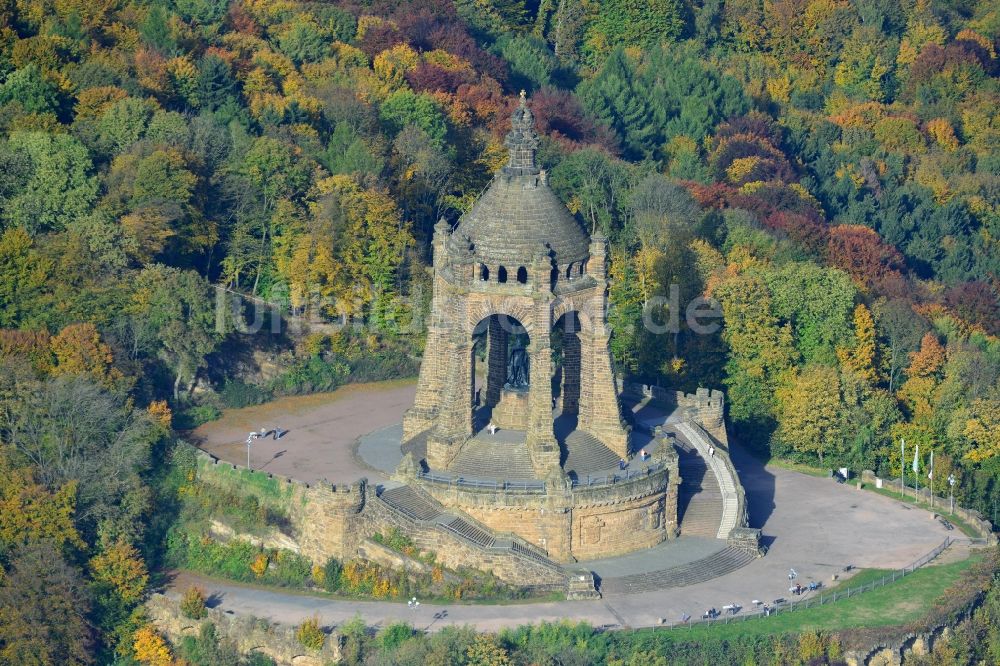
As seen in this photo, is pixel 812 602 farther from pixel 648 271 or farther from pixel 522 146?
pixel 648 271

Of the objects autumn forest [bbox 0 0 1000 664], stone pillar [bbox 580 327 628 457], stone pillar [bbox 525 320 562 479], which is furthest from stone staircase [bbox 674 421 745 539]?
stone pillar [bbox 525 320 562 479]

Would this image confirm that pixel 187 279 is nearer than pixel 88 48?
Yes

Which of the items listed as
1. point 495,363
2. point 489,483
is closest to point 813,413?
point 495,363

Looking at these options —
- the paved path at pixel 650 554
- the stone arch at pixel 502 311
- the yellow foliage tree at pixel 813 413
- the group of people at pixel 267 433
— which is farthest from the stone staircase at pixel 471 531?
the yellow foliage tree at pixel 813 413

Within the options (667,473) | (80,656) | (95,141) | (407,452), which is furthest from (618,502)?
(95,141)

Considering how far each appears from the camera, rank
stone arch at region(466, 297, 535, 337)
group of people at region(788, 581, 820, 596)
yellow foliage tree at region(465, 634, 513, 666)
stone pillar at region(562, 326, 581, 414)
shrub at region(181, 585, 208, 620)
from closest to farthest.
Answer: yellow foliage tree at region(465, 634, 513, 666), shrub at region(181, 585, 208, 620), group of people at region(788, 581, 820, 596), stone arch at region(466, 297, 535, 337), stone pillar at region(562, 326, 581, 414)

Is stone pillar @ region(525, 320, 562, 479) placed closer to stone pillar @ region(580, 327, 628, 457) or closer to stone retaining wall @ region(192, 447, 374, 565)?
stone pillar @ region(580, 327, 628, 457)

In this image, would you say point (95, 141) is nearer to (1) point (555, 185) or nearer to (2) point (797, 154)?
(1) point (555, 185)
